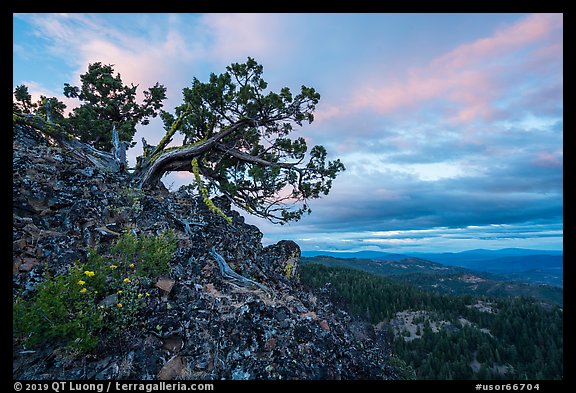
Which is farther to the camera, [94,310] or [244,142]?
[244,142]

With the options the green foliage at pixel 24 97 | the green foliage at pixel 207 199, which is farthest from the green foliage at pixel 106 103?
the green foliage at pixel 207 199

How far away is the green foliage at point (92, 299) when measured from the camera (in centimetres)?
480

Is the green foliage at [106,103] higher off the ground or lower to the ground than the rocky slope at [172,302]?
higher

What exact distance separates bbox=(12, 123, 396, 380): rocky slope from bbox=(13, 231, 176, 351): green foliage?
10.7 inches

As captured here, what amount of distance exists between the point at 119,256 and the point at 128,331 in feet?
8.40

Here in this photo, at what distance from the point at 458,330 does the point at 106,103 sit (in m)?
53.6

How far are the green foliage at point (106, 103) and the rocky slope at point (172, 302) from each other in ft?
36.9

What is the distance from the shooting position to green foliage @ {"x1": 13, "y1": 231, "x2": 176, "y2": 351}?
480 cm

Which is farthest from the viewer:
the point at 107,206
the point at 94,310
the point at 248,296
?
the point at 107,206

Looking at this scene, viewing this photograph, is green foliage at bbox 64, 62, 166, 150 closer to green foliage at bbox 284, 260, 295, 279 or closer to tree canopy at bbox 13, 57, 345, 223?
tree canopy at bbox 13, 57, 345, 223

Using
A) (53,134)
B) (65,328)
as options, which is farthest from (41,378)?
(53,134)

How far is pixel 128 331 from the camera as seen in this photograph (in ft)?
17.9

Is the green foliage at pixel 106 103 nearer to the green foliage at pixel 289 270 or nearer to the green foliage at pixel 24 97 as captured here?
the green foliage at pixel 24 97

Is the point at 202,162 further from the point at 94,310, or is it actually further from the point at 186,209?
the point at 94,310
